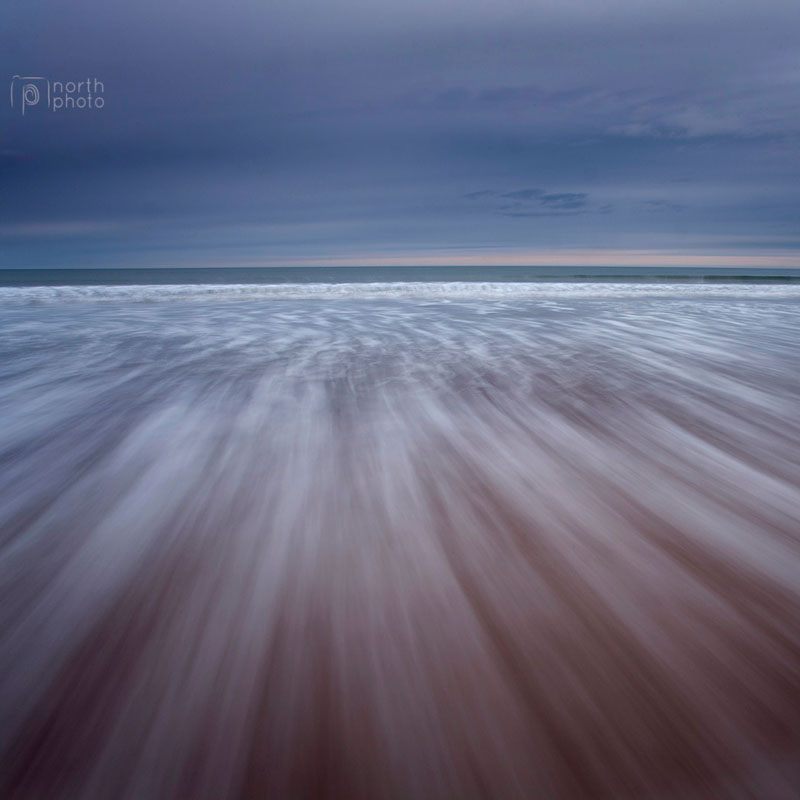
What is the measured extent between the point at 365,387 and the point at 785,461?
1.84m

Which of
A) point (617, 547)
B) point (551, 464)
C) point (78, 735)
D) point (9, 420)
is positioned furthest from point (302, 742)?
point (9, 420)

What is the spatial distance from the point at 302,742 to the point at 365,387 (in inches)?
82.3

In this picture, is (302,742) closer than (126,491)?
Yes

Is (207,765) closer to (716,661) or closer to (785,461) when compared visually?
(716,661)

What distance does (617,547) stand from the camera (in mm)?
1149

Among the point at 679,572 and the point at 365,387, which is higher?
the point at 365,387

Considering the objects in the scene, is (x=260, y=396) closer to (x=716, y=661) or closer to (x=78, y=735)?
(x=78, y=735)

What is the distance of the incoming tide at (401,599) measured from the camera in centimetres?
67

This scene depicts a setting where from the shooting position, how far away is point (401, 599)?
0.98 m

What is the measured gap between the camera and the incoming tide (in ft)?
2.18

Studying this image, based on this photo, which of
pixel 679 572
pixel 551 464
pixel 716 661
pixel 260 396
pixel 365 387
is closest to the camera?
pixel 716 661

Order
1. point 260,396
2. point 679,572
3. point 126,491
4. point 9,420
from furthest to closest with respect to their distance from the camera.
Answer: point 260,396 < point 9,420 < point 126,491 < point 679,572

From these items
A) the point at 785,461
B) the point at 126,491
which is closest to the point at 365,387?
the point at 126,491

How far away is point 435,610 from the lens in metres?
0.95
